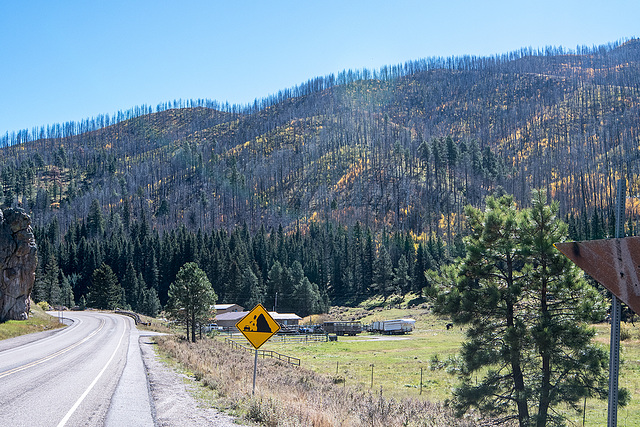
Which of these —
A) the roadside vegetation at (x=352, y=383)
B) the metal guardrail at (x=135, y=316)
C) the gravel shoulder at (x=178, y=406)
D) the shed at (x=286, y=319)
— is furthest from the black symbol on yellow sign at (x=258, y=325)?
the shed at (x=286, y=319)

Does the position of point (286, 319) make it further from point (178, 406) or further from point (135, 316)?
point (178, 406)

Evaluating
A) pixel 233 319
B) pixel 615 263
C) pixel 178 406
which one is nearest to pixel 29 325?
pixel 233 319

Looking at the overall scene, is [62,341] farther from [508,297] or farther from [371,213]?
[371,213]

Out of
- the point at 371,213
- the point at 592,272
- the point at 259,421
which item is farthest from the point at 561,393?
the point at 371,213

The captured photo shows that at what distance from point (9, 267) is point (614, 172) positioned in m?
171

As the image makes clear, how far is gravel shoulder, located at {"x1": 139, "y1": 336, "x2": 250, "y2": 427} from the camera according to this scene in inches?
436

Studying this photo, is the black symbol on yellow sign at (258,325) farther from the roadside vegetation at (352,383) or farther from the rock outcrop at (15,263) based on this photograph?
the rock outcrop at (15,263)

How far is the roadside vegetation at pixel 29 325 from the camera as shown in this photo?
40.9m

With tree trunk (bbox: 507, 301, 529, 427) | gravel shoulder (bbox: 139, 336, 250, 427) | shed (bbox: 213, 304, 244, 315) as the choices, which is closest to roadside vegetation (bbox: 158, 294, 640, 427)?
gravel shoulder (bbox: 139, 336, 250, 427)

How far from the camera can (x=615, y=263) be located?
200 inches

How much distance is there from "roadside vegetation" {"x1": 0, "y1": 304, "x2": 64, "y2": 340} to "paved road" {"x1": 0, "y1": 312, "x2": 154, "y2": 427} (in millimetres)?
14945

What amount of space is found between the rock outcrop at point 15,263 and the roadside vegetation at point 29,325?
1194mm

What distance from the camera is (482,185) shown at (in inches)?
6531

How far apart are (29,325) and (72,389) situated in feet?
126
